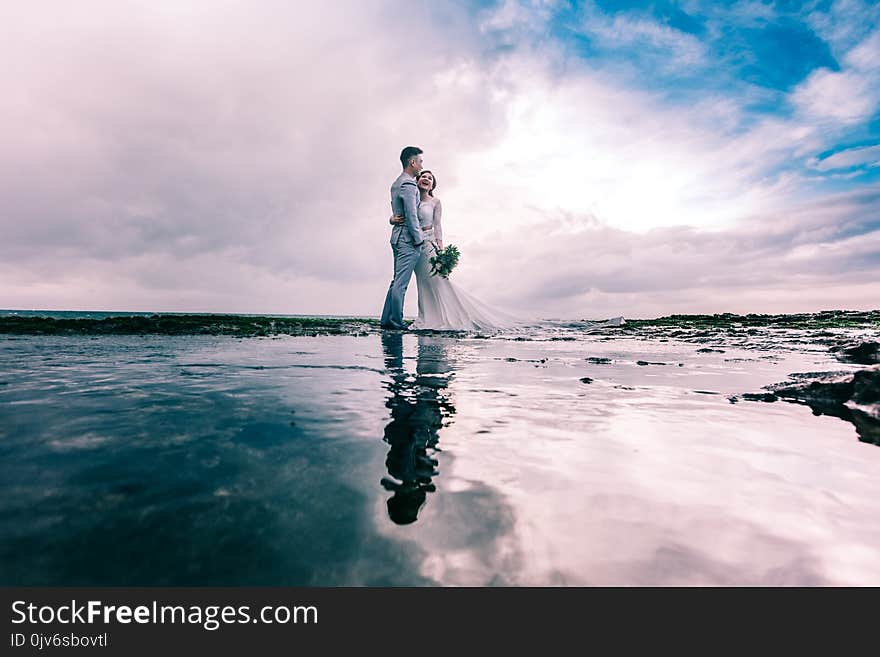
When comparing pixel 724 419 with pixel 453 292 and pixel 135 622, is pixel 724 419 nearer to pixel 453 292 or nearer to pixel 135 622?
pixel 135 622

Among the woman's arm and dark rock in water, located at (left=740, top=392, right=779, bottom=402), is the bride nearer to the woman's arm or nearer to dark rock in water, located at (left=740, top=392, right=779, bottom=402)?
the woman's arm

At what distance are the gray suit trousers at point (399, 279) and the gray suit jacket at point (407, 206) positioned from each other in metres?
0.38

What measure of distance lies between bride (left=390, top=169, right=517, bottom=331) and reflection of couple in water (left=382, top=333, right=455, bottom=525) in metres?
14.5

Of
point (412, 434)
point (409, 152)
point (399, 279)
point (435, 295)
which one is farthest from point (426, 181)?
point (412, 434)

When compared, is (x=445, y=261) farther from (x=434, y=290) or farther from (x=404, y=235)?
(x=404, y=235)

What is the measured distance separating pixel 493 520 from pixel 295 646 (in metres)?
0.89

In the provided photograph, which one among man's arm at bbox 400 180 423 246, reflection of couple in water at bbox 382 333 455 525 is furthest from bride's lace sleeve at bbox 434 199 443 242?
reflection of couple in water at bbox 382 333 455 525

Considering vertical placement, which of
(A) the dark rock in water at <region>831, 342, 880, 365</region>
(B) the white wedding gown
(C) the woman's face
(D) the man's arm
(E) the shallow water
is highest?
(C) the woman's face

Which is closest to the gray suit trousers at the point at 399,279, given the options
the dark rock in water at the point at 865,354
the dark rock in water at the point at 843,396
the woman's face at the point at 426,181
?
the woman's face at the point at 426,181

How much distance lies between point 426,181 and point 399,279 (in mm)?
5245

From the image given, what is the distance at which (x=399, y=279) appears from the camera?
19391mm

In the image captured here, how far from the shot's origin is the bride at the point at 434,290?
68.1 feet

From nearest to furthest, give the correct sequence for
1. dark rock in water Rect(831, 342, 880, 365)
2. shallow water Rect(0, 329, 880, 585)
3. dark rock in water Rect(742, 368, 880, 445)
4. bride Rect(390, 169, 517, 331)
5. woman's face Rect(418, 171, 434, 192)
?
1. shallow water Rect(0, 329, 880, 585)
2. dark rock in water Rect(742, 368, 880, 445)
3. dark rock in water Rect(831, 342, 880, 365)
4. woman's face Rect(418, 171, 434, 192)
5. bride Rect(390, 169, 517, 331)

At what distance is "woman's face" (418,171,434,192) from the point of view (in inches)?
803
